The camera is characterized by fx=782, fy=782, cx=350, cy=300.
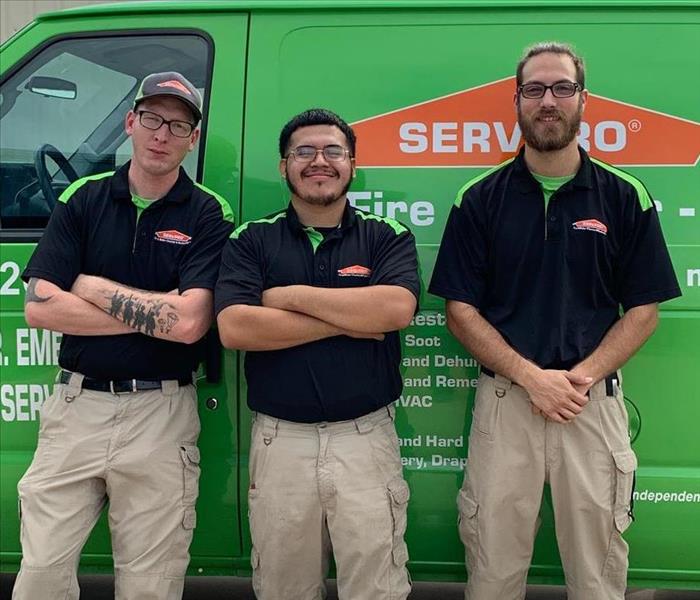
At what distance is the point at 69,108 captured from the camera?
2.95 m

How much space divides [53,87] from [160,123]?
0.59 meters

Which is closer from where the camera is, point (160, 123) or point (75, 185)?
point (160, 123)

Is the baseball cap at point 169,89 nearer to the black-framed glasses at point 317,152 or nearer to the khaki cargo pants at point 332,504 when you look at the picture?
the black-framed glasses at point 317,152

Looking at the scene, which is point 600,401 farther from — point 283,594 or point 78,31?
point 78,31

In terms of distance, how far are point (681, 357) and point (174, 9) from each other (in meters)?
2.27

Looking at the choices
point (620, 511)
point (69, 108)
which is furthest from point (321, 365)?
point (69, 108)

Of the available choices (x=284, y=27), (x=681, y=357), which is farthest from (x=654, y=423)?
(x=284, y=27)

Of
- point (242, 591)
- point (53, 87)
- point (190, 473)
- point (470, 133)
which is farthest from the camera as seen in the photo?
point (242, 591)

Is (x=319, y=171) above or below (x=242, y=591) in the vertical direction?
above

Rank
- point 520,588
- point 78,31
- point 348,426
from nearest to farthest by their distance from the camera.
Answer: point 348,426 < point 520,588 < point 78,31

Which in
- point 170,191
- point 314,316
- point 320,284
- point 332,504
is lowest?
point 332,504

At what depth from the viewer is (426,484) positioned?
291 cm

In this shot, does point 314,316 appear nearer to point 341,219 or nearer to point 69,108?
point 341,219

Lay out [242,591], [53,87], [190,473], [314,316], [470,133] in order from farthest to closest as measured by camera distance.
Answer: [242,591], [53,87], [470,133], [190,473], [314,316]
